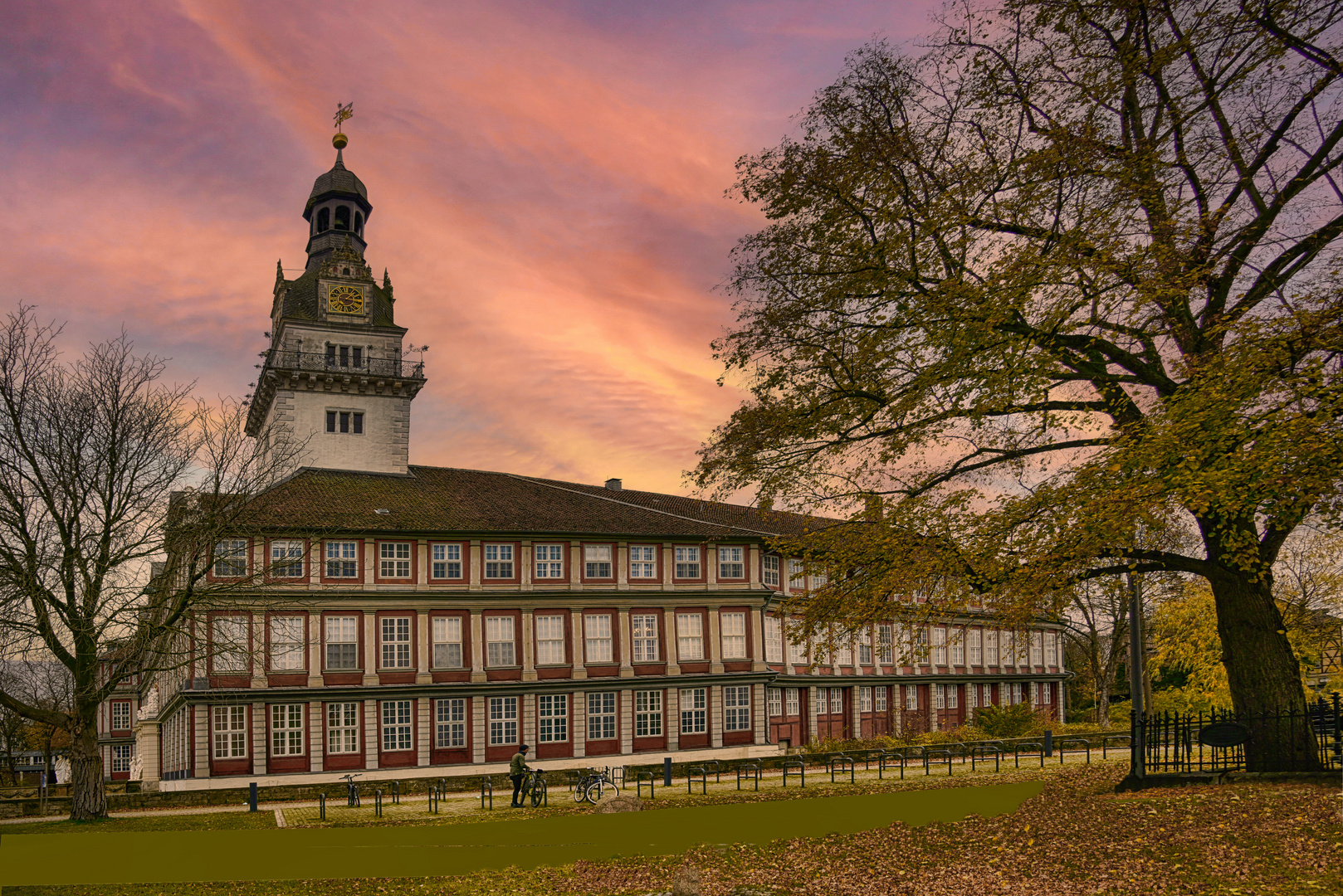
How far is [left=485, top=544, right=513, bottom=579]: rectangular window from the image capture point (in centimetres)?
4300

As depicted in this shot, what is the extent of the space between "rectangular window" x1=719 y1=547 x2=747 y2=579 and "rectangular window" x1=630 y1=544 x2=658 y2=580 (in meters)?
3.28

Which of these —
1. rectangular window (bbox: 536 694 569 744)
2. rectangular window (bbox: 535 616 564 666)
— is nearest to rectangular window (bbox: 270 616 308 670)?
rectangular window (bbox: 535 616 564 666)

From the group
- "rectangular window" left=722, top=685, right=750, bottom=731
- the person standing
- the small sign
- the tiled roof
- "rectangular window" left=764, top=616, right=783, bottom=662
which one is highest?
the tiled roof

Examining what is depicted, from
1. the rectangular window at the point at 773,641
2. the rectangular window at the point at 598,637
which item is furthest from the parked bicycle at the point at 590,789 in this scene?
→ the rectangular window at the point at 773,641

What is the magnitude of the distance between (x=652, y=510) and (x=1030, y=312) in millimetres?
34441

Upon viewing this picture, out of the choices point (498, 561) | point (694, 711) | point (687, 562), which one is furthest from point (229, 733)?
point (687, 562)

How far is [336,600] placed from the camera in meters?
39.8

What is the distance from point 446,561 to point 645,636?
31.1ft

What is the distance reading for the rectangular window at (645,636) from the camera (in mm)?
44656

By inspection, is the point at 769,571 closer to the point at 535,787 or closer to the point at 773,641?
the point at 773,641

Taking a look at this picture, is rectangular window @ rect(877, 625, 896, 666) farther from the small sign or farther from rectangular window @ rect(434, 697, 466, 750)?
the small sign

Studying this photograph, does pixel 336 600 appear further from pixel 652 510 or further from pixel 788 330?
pixel 788 330

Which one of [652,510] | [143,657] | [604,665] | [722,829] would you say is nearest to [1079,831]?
[722,829]

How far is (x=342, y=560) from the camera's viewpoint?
40406mm
